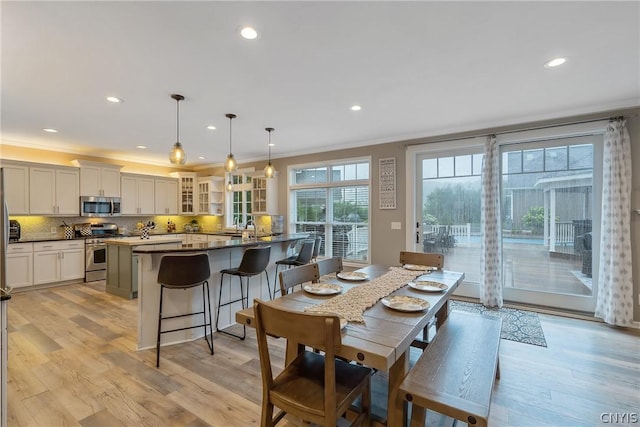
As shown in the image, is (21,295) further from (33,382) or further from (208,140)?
(208,140)

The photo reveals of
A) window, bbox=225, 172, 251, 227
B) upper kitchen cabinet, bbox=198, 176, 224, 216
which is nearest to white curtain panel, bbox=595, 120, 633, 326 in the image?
window, bbox=225, 172, 251, 227

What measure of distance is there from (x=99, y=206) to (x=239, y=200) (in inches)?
112

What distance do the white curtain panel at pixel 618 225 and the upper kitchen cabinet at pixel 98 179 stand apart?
8.17 meters

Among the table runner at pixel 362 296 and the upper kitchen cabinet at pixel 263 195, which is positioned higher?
the upper kitchen cabinet at pixel 263 195

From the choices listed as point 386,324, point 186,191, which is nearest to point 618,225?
point 386,324

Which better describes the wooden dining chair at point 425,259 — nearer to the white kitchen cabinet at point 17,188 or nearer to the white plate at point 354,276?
the white plate at point 354,276

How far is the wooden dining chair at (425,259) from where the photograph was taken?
305 centimetres

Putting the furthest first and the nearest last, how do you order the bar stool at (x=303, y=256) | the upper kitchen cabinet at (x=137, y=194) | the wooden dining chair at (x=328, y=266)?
the upper kitchen cabinet at (x=137, y=194) < the bar stool at (x=303, y=256) < the wooden dining chair at (x=328, y=266)

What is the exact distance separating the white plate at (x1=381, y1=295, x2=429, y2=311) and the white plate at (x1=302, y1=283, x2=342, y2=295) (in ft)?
1.17

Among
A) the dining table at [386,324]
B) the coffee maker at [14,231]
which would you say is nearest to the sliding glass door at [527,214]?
the dining table at [386,324]

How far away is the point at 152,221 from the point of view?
7238mm

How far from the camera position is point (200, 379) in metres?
2.41

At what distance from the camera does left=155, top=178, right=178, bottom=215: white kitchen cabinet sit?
703 cm

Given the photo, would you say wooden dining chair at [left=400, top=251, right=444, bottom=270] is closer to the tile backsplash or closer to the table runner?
the table runner
